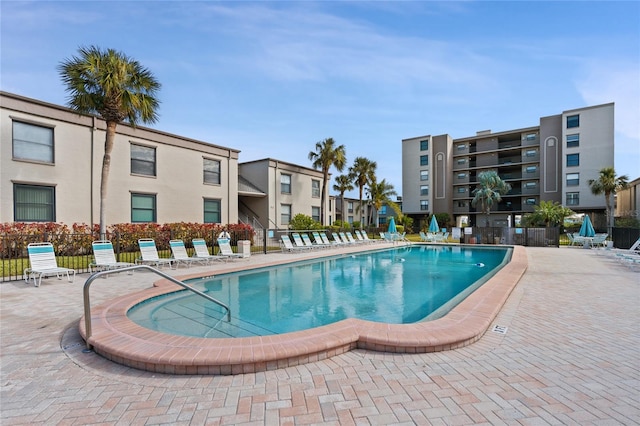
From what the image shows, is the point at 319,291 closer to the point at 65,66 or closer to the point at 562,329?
the point at 562,329

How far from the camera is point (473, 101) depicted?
40.2ft

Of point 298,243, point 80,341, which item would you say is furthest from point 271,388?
point 298,243

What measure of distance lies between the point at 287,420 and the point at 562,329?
452 centimetres

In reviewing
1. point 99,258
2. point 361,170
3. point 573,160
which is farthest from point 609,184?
point 99,258

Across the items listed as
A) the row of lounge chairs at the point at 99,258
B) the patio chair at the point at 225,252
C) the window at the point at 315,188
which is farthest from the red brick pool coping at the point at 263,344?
the window at the point at 315,188

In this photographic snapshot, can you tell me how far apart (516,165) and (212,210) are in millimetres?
40453

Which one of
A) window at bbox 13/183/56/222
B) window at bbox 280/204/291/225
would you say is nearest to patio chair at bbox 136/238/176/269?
window at bbox 13/183/56/222

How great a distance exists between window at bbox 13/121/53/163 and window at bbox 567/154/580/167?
46.6 m

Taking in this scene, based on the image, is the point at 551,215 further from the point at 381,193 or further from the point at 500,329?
the point at 500,329

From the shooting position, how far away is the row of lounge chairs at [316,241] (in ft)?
59.6

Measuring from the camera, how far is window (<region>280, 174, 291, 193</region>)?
2544cm

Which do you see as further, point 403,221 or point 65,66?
point 403,221

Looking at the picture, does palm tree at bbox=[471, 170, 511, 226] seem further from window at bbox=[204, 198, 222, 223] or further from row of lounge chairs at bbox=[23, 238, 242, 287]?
row of lounge chairs at bbox=[23, 238, 242, 287]

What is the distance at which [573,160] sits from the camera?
35219mm
